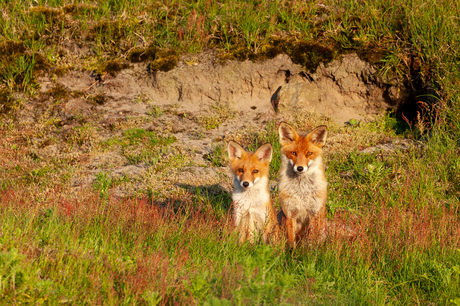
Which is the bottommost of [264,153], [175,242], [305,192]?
[175,242]

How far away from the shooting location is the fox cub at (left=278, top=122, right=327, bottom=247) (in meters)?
5.57

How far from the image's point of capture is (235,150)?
581 centimetres

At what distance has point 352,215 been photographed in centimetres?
607

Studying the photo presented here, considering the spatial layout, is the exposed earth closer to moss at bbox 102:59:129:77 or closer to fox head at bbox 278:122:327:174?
moss at bbox 102:59:129:77

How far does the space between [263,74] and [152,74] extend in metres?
2.60

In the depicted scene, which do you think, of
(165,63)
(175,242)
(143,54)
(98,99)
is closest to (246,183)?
(175,242)

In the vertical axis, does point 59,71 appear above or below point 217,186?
above

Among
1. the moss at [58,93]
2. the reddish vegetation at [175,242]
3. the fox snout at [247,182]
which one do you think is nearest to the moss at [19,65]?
the moss at [58,93]

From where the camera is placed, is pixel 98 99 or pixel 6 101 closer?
pixel 6 101

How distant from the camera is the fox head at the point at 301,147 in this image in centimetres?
549

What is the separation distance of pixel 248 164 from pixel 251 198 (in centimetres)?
46

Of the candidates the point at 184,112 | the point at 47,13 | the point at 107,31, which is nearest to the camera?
the point at 184,112

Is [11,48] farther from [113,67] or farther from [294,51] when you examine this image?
[294,51]

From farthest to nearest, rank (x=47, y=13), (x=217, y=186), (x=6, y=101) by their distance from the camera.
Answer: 1. (x=47, y=13)
2. (x=6, y=101)
3. (x=217, y=186)
